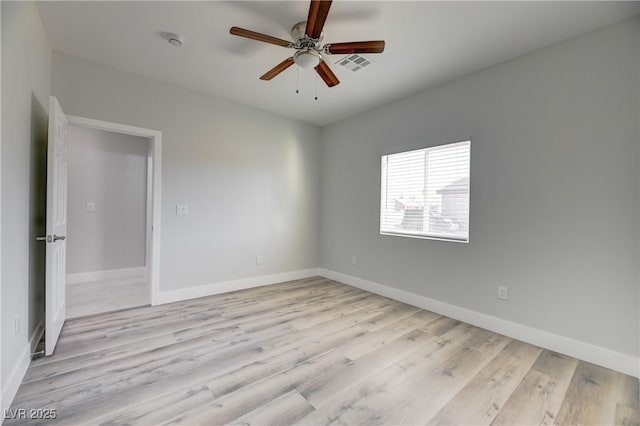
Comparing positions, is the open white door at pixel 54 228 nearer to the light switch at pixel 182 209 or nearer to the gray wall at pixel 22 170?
the gray wall at pixel 22 170

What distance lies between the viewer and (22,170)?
1935 mm

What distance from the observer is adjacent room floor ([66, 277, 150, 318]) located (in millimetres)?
3154

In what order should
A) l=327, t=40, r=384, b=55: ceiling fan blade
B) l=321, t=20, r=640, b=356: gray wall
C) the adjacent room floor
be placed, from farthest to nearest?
the adjacent room floor
l=321, t=20, r=640, b=356: gray wall
l=327, t=40, r=384, b=55: ceiling fan blade

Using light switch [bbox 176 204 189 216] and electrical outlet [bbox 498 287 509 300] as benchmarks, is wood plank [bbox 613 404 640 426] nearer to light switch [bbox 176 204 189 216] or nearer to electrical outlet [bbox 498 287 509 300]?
electrical outlet [bbox 498 287 509 300]

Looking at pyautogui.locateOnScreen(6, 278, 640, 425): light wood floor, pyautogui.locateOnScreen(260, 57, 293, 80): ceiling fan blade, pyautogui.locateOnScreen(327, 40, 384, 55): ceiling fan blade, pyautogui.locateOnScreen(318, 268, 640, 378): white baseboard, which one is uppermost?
pyautogui.locateOnScreen(260, 57, 293, 80): ceiling fan blade

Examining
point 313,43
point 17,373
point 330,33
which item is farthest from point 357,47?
point 17,373

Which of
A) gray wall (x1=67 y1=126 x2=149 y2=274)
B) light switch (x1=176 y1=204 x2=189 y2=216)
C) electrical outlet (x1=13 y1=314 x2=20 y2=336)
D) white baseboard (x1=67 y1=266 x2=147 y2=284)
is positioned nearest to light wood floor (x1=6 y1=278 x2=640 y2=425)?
electrical outlet (x1=13 y1=314 x2=20 y2=336)

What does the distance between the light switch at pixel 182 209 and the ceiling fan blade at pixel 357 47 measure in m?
2.58

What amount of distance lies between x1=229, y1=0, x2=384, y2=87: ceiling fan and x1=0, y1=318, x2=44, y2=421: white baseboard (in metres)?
2.65

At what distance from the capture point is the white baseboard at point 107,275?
4.18 metres

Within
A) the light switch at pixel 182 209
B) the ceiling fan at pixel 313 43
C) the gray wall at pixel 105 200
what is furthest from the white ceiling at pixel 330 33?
the gray wall at pixel 105 200

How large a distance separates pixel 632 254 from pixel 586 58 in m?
1.62

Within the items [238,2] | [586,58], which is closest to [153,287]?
[238,2]

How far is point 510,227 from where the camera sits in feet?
8.77
